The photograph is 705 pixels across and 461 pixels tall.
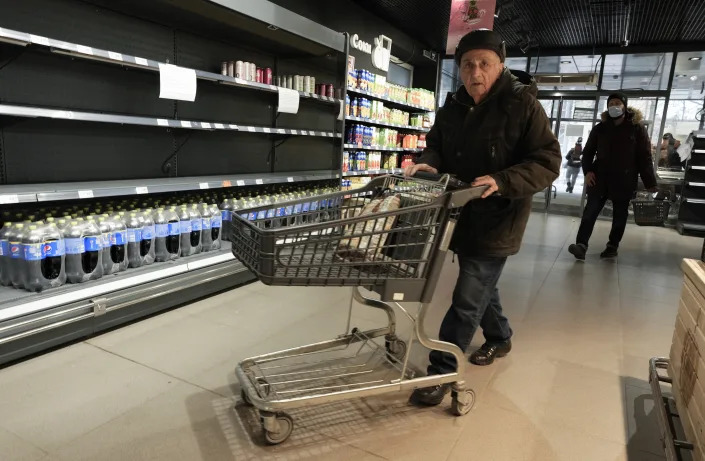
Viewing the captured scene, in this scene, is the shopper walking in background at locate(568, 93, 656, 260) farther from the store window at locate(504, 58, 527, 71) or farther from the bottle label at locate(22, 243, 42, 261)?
the store window at locate(504, 58, 527, 71)

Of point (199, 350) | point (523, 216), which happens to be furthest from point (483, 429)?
point (199, 350)

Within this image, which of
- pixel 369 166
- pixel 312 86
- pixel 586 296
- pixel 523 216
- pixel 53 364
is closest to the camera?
pixel 523 216

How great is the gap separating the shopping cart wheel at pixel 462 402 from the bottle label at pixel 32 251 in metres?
2.26

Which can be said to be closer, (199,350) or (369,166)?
(199,350)

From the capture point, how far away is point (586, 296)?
4145mm

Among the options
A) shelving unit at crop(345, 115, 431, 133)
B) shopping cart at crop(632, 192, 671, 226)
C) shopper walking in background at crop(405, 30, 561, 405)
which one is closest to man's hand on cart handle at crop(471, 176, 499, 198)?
shopper walking in background at crop(405, 30, 561, 405)

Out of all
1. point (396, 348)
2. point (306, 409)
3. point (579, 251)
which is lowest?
point (306, 409)

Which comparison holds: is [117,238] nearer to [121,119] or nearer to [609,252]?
[121,119]

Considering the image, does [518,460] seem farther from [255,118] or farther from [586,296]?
[255,118]

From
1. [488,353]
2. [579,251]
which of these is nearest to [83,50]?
[488,353]

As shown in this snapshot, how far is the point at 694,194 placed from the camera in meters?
8.23

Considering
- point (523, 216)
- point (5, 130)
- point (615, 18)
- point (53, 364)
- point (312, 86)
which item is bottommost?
point (53, 364)

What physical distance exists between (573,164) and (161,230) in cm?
1070

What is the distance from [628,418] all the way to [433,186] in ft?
4.81
